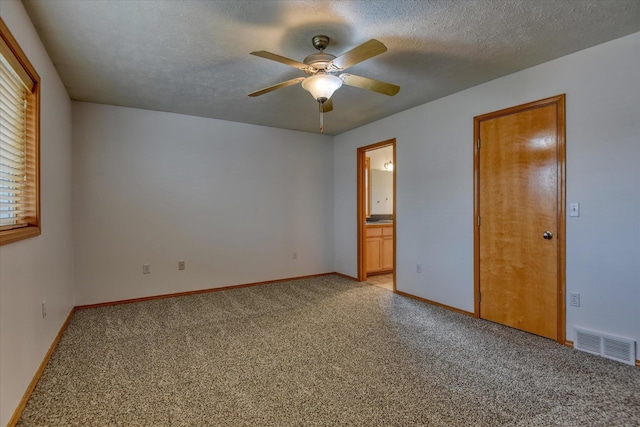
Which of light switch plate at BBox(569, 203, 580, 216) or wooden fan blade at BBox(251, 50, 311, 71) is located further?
light switch plate at BBox(569, 203, 580, 216)

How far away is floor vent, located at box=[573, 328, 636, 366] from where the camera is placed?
235 cm

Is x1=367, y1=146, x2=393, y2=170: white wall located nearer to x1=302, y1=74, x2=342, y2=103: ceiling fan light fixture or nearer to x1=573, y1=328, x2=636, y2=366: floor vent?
x1=302, y1=74, x2=342, y2=103: ceiling fan light fixture

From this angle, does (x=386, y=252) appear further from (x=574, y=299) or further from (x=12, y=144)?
(x=12, y=144)

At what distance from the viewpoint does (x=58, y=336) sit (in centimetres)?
279

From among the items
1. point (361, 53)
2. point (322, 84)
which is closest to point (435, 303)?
point (322, 84)

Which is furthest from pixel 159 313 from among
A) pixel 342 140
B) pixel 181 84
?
pixel 342 140

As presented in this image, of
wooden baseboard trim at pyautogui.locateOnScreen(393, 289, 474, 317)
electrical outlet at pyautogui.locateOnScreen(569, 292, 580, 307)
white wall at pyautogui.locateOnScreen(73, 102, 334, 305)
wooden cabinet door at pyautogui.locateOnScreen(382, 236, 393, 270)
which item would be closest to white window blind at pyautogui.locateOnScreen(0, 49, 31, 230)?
white wall at pyautogui.locateOnScreen(73, 102, 334, 305)

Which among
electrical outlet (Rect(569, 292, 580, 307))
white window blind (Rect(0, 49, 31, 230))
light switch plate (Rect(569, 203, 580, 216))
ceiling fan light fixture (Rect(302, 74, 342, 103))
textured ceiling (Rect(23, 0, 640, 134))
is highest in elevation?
textured ceiling (Rect(23, 0, 640, 134))

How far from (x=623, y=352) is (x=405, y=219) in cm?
235

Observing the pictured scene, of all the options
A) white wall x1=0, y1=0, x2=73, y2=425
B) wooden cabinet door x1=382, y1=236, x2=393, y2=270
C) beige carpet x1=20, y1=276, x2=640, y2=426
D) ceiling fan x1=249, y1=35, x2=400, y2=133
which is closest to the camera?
white wall x1=0, y1=0, x2=73, y2=425

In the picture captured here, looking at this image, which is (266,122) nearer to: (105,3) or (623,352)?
(105,3)

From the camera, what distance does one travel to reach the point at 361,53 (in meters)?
2.02

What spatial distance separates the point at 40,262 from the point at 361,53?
2.64 meters

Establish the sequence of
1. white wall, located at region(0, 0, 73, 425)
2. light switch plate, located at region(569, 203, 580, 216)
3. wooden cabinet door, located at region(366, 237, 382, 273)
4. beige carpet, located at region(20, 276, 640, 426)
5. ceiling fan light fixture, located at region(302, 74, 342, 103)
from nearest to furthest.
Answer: white wall, located at region(0, 0, 73, 425) → beige carpet, located at region(20, 276, 640, 426) → ceiling fan light fixture, located at region(302, 74, 342, 103) → light switch plate, located at region(569, 203, 580, 216) → wooden cabinet door, located at region(366, 237, 382, 273)
